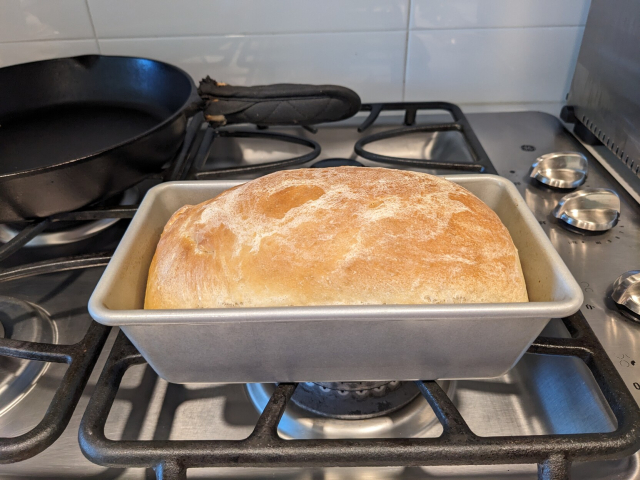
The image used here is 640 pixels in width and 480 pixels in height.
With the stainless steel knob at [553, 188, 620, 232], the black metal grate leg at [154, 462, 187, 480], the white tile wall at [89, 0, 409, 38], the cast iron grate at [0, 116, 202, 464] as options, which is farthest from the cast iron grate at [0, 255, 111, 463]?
the stainless steel knob at [553, 188, 620, 232]

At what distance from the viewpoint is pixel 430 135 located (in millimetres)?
899

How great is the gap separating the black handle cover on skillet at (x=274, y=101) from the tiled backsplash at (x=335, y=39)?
21 cm

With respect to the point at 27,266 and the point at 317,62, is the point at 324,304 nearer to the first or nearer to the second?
the point at 27,266

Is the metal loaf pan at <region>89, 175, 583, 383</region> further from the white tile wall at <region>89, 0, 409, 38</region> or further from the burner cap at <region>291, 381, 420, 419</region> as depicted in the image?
the white tile wall at <region>89, 0, 409, 38</region>

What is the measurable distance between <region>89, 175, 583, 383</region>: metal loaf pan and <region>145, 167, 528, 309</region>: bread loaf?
0.03m

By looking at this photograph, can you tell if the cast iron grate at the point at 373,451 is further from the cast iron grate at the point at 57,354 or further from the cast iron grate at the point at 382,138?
the cast iron grate at the point at 382,138

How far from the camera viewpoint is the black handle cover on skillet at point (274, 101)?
2.35ft

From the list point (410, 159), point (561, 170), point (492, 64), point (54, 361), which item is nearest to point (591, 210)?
point (561, 170)

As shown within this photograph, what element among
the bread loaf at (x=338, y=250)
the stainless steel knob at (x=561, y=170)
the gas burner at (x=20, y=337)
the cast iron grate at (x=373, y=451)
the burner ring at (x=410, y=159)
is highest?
the bread loaf at (x=338, y=250)

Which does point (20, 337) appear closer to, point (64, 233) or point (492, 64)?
→ point (64, 233)

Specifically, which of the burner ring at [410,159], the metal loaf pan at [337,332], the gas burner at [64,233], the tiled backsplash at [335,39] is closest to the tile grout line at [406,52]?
the tiled backsplash at [335,39]

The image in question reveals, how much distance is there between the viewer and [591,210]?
2.14 feet

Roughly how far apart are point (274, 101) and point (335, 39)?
258mm

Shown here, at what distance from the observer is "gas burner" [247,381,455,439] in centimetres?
47
